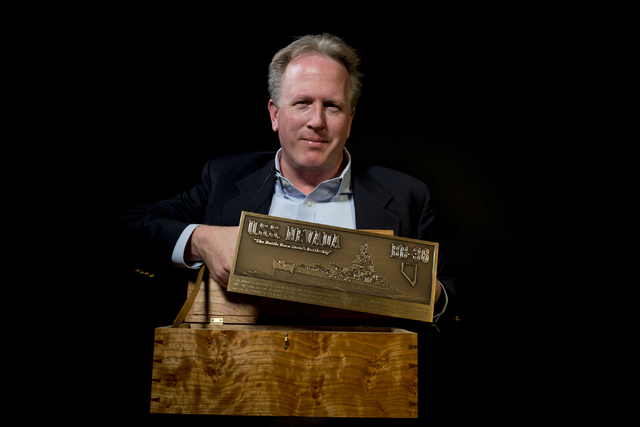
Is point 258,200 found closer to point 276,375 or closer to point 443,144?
point 276,375

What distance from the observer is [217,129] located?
2.14 metres

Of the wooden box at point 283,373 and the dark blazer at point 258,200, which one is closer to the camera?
the wooden box at point 283,373

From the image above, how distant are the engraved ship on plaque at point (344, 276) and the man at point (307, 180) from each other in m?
0.43

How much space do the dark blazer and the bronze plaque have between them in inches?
16.9

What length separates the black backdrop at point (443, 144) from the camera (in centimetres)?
201

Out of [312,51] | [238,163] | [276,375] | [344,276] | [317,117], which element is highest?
[312,51]

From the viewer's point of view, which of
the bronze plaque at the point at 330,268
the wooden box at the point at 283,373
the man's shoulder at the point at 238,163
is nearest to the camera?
the wooden box at the point at 283,373

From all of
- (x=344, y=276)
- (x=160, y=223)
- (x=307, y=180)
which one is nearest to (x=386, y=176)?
(x=307, y=180)

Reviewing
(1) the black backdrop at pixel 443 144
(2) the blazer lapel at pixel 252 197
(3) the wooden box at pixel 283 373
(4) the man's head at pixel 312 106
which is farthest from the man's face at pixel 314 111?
(3) the wooden box at pixel 283 373

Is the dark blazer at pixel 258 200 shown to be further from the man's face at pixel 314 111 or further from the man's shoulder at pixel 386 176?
the man's face at pixel 314 111

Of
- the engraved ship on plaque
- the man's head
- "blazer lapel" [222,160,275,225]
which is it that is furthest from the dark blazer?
the engraved ship on plaque

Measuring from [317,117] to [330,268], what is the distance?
27.6 inches

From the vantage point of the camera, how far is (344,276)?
1.31 meters

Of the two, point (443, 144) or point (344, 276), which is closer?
point (344, 276)
